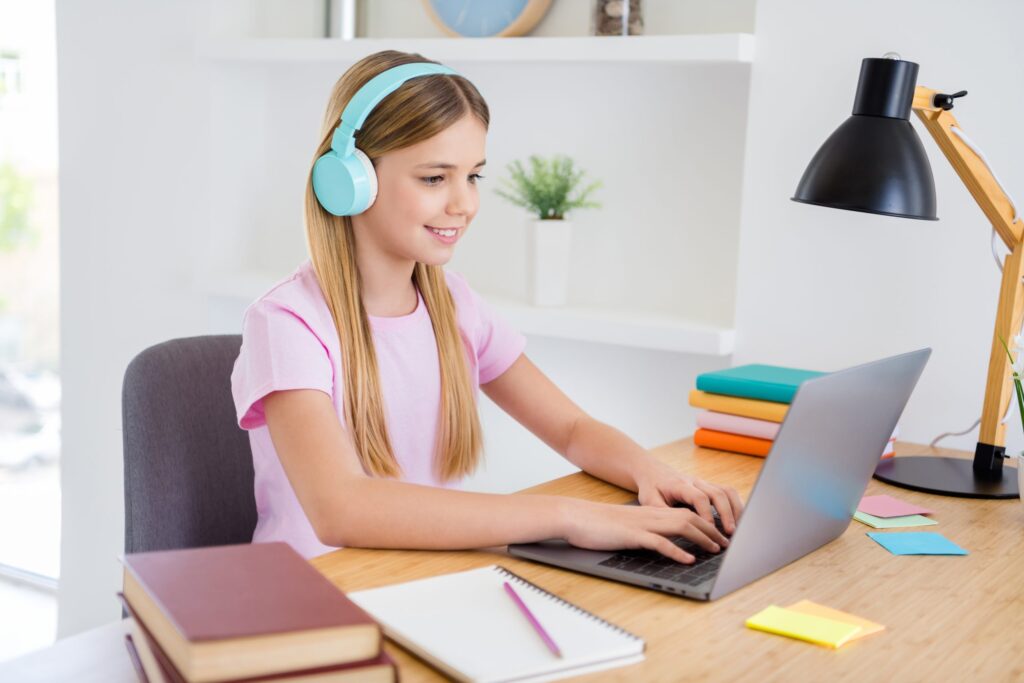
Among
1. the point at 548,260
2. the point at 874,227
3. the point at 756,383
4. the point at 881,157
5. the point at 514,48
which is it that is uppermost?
the point at 514,48

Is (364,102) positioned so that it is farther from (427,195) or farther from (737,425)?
(737,425)

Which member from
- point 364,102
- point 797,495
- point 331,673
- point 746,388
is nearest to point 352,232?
point 364,102

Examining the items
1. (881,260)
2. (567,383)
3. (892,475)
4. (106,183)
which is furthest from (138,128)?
(892,475)

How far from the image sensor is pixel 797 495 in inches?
41.2

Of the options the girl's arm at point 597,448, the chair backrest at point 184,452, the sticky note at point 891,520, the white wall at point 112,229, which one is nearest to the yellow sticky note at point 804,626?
the girl's arm at point 597,448

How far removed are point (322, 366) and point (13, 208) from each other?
2.35 metres

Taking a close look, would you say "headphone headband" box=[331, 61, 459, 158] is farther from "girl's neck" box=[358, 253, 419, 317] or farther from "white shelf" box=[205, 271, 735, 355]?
"white shelf" box=[205, 271, 735, 355]

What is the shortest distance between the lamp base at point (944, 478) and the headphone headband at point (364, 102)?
0.79 meters

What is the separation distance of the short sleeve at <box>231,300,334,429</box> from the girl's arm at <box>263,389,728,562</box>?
0.13 metres

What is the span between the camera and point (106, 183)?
260 cm

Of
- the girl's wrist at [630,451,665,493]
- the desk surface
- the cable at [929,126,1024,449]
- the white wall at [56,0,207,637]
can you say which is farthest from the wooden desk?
the white wall at [56,0,207,637]

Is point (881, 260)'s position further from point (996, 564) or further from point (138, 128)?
point (138, 128)

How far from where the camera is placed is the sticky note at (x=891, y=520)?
4.22 feet

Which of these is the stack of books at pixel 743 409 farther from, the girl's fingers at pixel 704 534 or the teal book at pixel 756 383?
the girl's fingers at pixel 704 534
